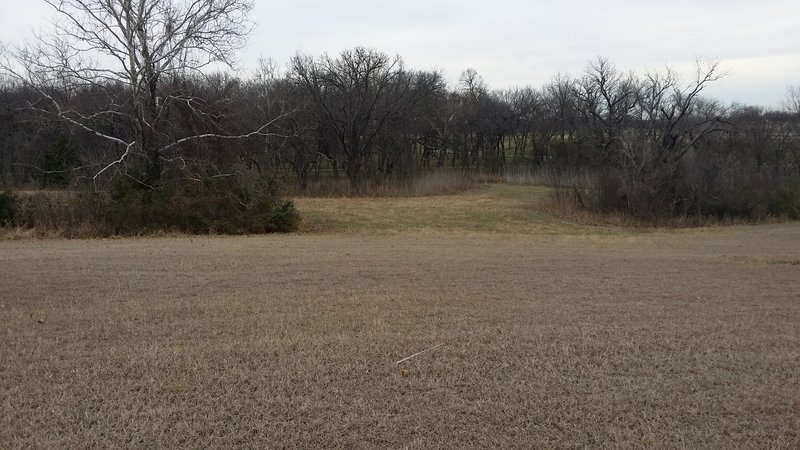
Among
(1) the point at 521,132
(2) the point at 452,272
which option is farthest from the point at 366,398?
(1) the point at 521,132

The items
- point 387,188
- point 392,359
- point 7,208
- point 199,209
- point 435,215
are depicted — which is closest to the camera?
point 392,359

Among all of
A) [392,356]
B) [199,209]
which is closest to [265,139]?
[199,209]

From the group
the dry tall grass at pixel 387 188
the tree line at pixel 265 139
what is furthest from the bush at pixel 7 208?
the dry tall grass at pixel 387 188

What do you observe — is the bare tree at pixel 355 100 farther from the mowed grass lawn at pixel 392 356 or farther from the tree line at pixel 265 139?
the mowed grass lawn at pixel 392 356

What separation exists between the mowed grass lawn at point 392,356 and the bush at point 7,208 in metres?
11.3

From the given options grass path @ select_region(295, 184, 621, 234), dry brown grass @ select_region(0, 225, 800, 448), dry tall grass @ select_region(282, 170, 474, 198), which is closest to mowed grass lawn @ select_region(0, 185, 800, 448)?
dry brown grass @ select_region(0, 225, 800, 448)

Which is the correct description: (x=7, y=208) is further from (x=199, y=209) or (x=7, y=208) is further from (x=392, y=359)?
(x=392, y=359)

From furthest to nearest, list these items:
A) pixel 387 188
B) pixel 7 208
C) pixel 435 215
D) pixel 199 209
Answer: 1. pixel 387 188
2. pixel 435 215
3. pixel 199 209
4. pixel 7 208

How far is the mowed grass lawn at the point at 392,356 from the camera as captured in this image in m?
3.69

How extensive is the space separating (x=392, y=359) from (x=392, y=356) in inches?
3.4

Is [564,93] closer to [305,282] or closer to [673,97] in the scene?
[673,97]

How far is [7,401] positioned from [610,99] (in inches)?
2332

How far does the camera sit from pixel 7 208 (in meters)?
20.4

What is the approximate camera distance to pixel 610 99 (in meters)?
56.8
